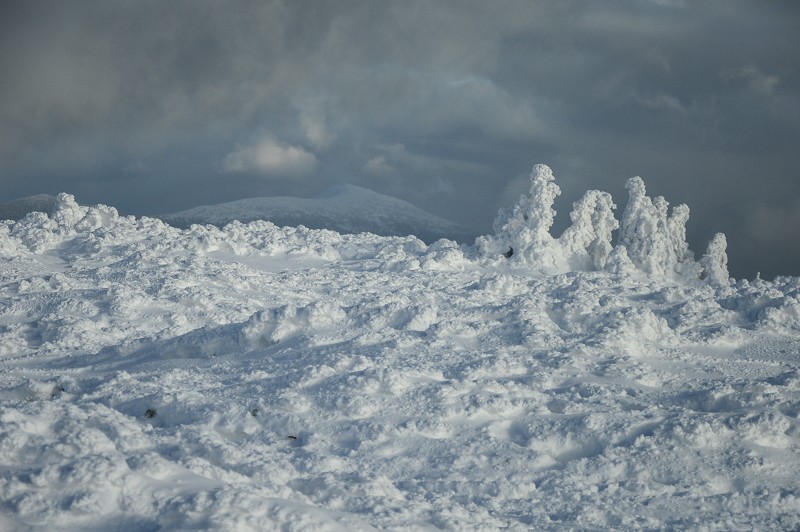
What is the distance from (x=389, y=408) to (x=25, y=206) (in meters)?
176

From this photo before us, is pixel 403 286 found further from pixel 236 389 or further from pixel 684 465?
pixel 684 465

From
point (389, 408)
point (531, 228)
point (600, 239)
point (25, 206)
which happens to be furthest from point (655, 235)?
point (25, 206)

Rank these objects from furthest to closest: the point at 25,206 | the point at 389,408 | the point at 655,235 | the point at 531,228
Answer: the point at 25,206 < the point at 655,235 < the point at 531,228 < the point at 389,408

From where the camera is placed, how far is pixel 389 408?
1658cm

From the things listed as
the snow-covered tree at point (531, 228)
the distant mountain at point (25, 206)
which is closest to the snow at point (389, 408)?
the snow-covered tree at point (531, 228)

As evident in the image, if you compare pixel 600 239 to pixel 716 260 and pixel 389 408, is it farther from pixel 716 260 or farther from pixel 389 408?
pixel 389 408

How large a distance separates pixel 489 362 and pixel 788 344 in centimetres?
1406

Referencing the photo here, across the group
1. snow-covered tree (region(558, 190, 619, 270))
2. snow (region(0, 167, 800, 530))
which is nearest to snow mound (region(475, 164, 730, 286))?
snow-covered tree (region(558, 190, 619, 270))


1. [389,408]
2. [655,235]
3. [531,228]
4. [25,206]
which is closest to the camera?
[389,408]

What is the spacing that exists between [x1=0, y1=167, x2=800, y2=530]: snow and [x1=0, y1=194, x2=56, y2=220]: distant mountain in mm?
143484

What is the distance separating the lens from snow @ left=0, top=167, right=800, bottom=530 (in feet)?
36.4

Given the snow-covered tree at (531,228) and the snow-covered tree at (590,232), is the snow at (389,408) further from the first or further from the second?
the snow-covered tree at (590,232)

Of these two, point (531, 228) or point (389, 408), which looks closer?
point (389, 408)

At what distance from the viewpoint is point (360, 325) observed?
22859 mm
